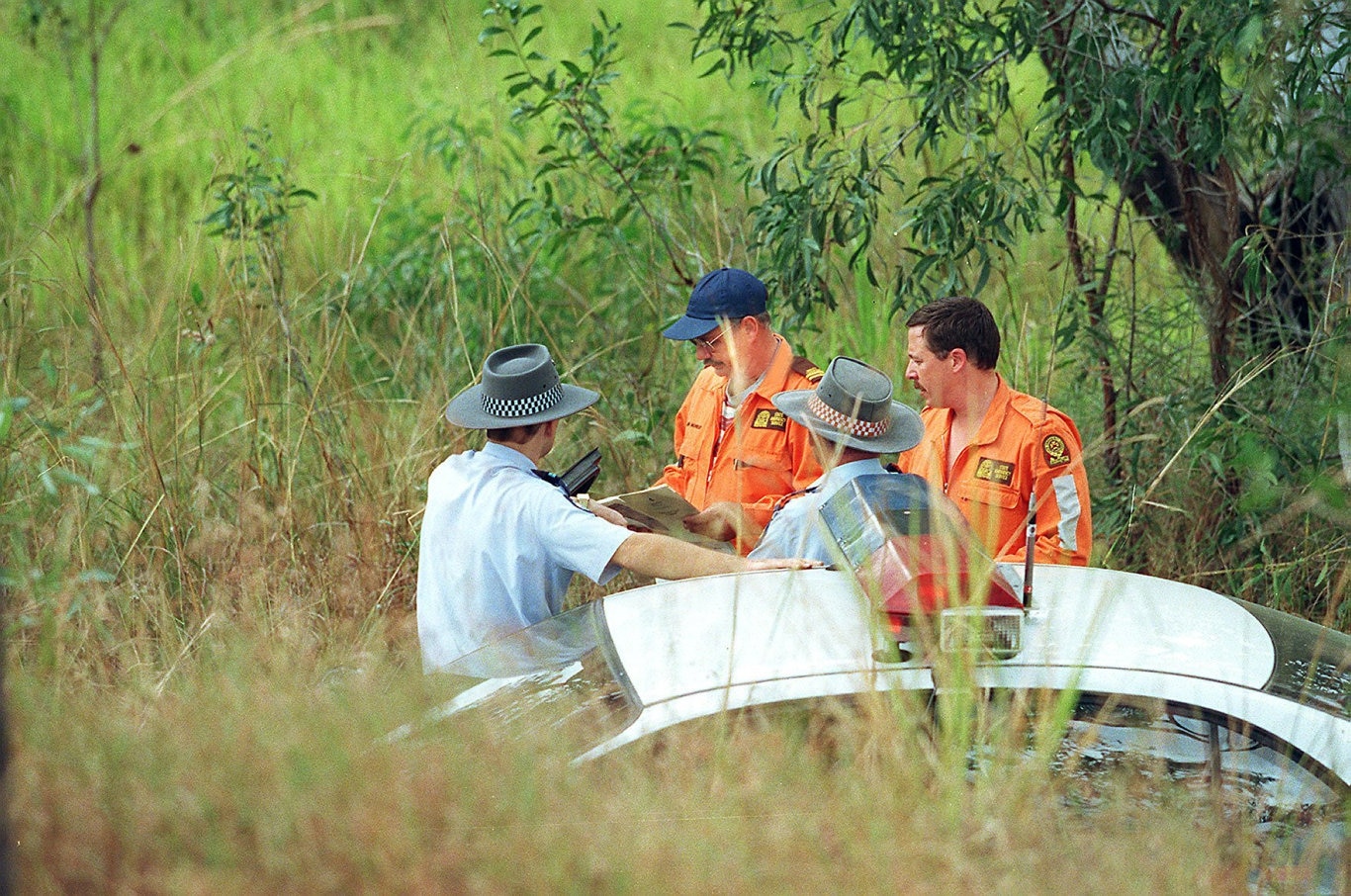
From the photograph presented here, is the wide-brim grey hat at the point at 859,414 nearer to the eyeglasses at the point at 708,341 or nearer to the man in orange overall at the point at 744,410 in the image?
the man in orange overall at the point at 744,410

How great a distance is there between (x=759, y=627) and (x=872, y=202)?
285cm

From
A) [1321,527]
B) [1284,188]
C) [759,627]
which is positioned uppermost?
[1284,188]

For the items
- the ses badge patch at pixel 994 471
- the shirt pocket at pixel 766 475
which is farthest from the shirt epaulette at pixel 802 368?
the ses badge patch at pixel 994 471

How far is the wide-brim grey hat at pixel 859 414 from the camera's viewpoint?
3.62m

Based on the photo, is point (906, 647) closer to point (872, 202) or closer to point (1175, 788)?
point (1175, 788)

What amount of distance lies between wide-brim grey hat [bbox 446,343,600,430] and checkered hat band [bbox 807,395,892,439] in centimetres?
63

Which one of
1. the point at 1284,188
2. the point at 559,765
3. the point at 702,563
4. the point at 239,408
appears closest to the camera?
the point at 559,765

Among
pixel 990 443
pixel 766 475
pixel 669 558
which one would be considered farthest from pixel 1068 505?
pixel 669 558

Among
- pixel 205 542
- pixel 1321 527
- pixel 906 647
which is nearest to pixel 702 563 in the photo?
pixel 906 647

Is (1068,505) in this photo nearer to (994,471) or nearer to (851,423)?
(994,471)

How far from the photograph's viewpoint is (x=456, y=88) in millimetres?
10672

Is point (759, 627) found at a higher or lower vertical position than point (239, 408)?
higher

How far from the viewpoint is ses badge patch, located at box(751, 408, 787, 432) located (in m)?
5.09

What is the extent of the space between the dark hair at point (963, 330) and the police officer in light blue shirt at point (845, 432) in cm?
61
